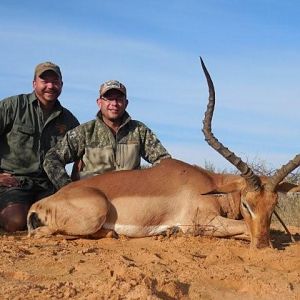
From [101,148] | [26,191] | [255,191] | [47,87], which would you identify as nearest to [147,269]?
[255,191]

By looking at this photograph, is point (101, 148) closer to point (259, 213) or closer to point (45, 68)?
point (45, 68)

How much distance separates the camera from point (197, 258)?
15.8ft

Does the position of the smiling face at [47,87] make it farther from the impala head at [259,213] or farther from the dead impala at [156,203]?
the impala head at [259,213]

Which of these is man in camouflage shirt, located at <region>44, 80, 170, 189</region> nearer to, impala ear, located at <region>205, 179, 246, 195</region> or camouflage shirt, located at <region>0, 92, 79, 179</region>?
camouflage shirt, located at <region>0, 92, 79, 179</region>

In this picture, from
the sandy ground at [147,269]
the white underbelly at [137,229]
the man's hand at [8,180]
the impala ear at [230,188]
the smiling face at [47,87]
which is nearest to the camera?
the sandy ground at [147,269]

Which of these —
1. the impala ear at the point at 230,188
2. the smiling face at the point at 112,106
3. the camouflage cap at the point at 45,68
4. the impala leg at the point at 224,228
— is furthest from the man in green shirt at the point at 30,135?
the impala ear at the point at 230,188

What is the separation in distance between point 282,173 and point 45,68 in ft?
12.9

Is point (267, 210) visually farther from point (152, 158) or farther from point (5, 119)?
point (5, 119)

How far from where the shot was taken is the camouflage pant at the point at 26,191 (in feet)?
24.8

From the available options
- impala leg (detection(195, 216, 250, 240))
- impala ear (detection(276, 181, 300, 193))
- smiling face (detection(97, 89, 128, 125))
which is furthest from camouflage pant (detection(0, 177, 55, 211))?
impala ear (detection(276, 181, 300, 193))

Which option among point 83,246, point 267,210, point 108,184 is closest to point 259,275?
point 267,210

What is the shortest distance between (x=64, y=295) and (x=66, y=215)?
2.70 metres

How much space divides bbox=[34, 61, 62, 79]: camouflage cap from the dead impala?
2.29m

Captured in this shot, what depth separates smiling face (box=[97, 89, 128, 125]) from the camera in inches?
287
